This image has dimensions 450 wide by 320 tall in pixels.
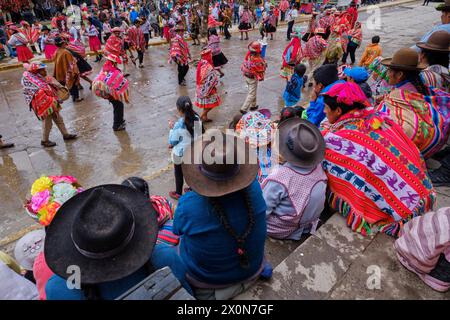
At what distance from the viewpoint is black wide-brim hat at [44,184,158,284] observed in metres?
1.44

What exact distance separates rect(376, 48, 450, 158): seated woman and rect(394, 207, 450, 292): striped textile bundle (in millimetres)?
1380

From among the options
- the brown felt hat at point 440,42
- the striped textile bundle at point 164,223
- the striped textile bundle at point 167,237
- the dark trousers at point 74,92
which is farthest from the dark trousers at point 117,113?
the brown felt hat at point 440,42

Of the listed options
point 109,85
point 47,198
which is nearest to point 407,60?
point 47,198

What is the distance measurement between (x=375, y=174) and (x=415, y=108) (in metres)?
1.21

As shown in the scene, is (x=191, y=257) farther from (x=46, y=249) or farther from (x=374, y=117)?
(x=374, y=117)

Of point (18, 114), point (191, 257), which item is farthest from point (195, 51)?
point (191, 257)

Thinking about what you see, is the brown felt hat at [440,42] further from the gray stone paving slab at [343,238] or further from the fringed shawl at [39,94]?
the fringed shawl at [39,94]

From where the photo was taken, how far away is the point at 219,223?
169 cm

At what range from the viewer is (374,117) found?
2.57 metres

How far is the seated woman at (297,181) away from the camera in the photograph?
2.34 meters

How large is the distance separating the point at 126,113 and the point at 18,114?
259 centimetres

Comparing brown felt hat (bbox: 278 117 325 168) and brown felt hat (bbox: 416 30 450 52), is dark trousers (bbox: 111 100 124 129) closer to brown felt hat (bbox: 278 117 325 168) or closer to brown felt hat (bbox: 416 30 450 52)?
brown felt hat (bbox: 278 117 325 168)

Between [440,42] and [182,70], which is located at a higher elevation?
[440,42]

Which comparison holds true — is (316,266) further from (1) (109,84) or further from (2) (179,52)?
(2) (179,52)
